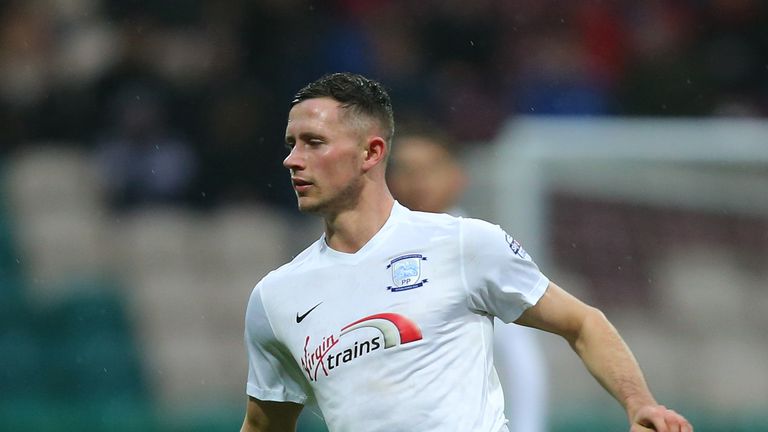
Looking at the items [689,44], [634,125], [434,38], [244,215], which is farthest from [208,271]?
[689,44]

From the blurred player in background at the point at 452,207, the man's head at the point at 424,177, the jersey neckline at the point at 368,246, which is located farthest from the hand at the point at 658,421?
the man's head at the point at 424,177

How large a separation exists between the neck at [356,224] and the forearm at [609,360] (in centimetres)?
72

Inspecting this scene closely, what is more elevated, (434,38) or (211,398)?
(434,38)

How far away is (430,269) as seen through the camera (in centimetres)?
430

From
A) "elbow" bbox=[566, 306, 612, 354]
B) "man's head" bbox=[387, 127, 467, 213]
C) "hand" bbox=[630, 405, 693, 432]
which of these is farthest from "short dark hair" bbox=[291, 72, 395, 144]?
"man's head" bbox=[387, 127, 467, 213]

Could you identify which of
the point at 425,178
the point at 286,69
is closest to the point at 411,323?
the point at 425,178

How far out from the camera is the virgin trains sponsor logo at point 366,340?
4.24 metres

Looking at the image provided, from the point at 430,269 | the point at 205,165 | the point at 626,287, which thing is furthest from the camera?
the point at 205,165

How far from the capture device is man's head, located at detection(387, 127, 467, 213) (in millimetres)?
6410

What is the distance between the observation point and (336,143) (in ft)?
14.6

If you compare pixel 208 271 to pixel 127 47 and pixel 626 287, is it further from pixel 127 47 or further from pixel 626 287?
pixel 626 287

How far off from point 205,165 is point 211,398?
6.01ft

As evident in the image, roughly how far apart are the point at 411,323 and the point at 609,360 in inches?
23.3

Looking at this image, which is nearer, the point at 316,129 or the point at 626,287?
the point at 316,129
